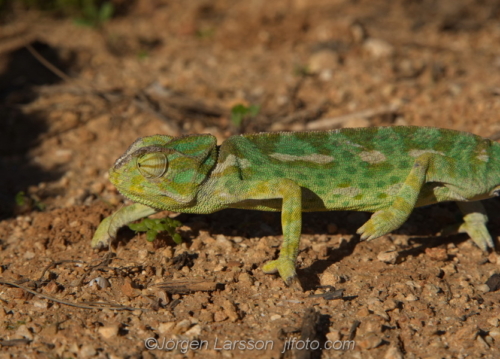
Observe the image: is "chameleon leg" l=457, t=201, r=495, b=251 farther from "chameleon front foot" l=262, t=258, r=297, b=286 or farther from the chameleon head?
the chameleon head

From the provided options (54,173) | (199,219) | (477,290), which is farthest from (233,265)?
(54,173)

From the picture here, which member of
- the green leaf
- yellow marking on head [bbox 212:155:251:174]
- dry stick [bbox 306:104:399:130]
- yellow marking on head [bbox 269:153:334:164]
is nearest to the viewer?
yellow marking on head [bbox 212:155:251:174]

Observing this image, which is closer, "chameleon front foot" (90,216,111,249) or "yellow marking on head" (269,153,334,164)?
"yellow marking on head" (269,153,334,164)

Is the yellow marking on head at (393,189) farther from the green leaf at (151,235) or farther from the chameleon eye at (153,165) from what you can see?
the green leaf at (151,235)

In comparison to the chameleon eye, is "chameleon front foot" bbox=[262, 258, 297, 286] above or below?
below

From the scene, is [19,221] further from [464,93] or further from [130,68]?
[464,93]

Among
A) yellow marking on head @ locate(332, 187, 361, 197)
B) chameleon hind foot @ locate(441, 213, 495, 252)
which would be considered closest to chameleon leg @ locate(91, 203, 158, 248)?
yellow marking on head @ locate(332, 187, 361, 197)

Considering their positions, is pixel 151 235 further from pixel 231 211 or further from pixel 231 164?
pixel 231 211

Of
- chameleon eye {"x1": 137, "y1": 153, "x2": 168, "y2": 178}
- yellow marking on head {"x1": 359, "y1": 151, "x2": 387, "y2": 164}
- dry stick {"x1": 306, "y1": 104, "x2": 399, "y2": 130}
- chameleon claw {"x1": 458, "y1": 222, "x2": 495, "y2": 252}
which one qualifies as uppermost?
chameleon eye {"x1": 137, "y1": 153, "x2": 168, "y2": 178}
